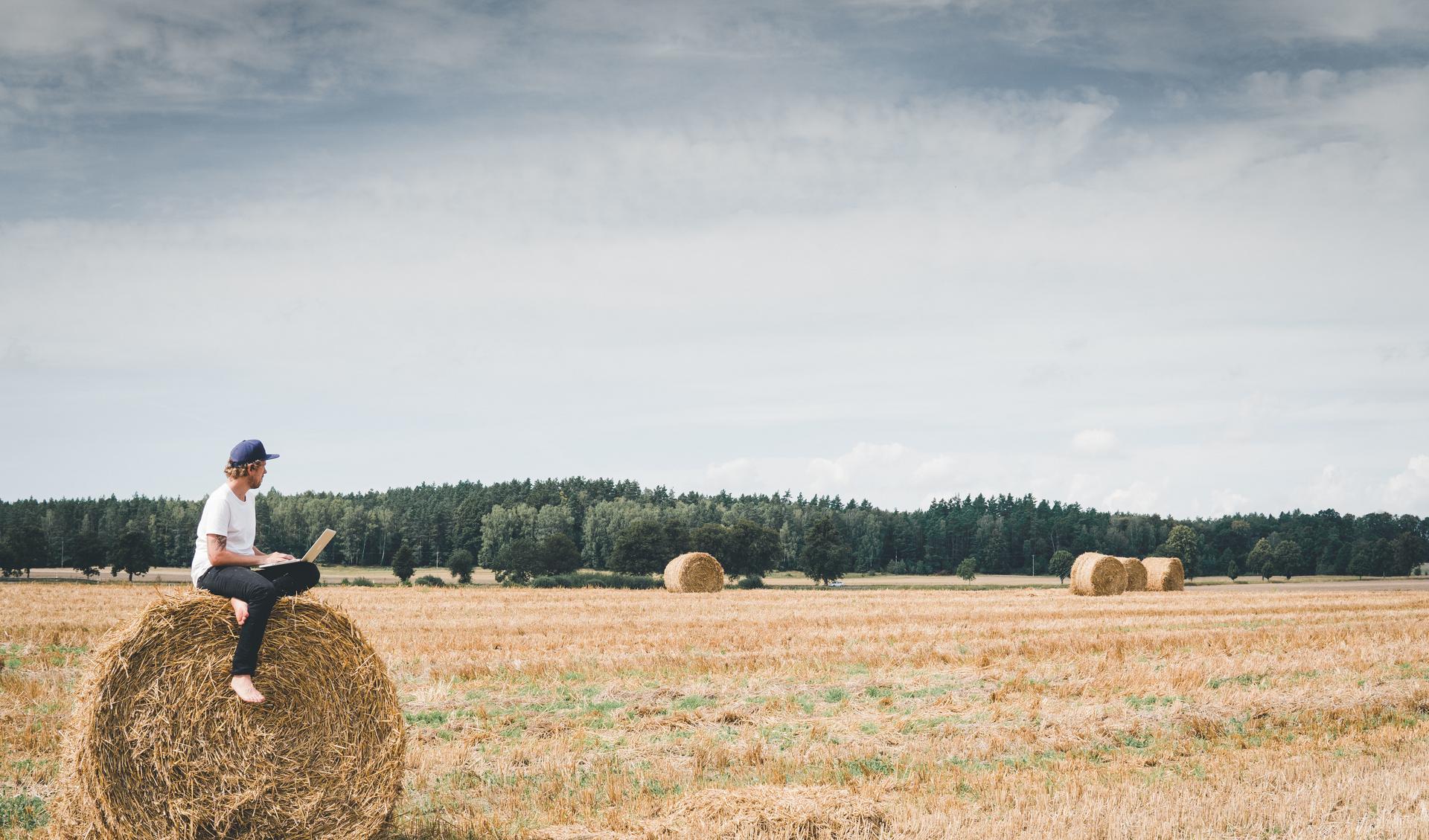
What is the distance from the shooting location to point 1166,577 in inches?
1815

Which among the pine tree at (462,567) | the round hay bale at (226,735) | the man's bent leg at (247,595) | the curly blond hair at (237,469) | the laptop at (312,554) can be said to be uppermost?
the curly blond hair at (237,469)

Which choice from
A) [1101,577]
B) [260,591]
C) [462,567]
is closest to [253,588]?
[260,591]

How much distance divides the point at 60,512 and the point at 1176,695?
475ft

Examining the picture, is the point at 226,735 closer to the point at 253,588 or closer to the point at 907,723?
the point at 253,588

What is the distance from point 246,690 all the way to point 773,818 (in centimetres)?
403

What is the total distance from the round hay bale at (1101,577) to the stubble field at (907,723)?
1728 cm

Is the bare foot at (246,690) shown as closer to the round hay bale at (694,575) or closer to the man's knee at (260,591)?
the man's knee at (260,591)

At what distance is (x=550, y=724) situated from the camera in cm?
1165

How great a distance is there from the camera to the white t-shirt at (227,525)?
729 centimetres

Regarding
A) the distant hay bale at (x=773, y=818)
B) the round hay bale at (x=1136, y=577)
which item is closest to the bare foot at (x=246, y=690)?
the distant hay bale at (x=773, y=818)

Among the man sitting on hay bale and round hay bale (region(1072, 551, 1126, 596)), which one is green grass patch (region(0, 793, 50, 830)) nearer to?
the man sitting on hay bale

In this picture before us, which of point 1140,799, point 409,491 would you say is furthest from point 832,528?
point 409,491

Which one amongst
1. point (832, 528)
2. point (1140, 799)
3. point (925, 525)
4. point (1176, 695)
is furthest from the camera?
point (925, 525)

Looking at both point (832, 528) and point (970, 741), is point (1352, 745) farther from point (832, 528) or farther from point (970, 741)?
point (832, 528)
